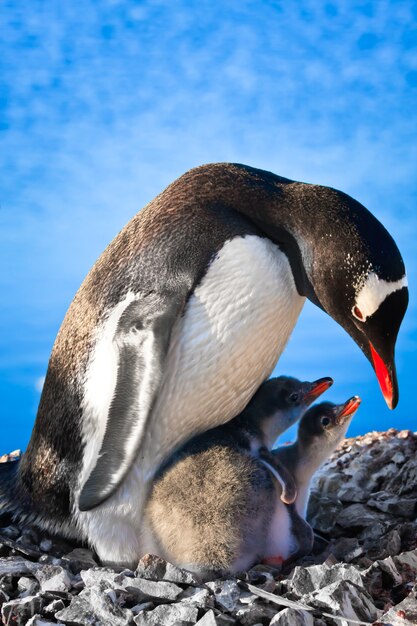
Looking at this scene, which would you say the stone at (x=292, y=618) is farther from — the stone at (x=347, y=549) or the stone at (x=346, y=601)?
the stone at (x=347, y=549)

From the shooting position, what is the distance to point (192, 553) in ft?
9.93

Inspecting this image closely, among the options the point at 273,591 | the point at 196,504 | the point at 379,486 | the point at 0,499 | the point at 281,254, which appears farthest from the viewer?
the point at 379,486

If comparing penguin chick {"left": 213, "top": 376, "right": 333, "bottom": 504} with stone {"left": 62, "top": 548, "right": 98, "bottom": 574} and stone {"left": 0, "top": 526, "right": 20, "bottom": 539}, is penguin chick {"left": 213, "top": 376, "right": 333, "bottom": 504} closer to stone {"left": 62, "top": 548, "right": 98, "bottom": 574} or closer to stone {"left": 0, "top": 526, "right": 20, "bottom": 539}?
stone {"left": 62, "top": 548, "right": 98, "bottom": 574}

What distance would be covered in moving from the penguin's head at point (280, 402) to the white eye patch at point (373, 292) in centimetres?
55

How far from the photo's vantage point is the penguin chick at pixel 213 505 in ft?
9.86

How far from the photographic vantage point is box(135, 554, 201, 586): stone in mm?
2805

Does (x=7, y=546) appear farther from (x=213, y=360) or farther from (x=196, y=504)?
(x=213, y=360)

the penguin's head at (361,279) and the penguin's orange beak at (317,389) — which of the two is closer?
the penguin's head at (361,279)

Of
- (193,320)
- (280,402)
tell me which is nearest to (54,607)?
(193,320)

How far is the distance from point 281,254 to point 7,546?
1.65 metres

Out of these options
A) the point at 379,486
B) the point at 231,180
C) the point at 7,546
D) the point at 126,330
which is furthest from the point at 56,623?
the point at 379,486

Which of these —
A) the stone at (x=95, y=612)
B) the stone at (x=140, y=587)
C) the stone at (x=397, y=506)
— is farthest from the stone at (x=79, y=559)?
the stone at (x=397, y=506)

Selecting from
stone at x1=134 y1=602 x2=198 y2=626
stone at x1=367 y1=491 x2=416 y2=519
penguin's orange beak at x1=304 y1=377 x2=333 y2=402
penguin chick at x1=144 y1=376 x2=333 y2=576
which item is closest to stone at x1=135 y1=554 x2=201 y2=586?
penguin chick at x1=144 y1=376 x2=333 y2=576

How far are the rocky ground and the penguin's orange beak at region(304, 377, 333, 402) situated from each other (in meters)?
0.64
